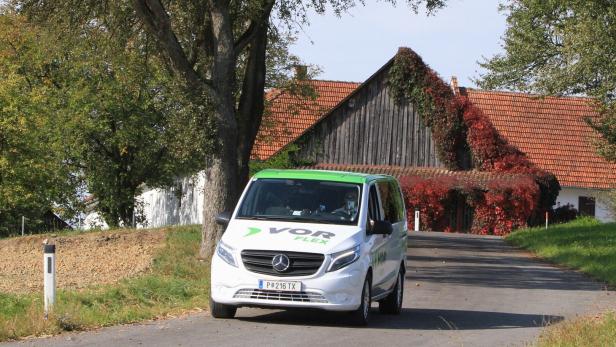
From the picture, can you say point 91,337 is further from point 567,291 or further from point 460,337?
point 567,291

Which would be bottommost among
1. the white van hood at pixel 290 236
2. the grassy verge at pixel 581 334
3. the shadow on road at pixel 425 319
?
the shadow on road at pixel 425 319

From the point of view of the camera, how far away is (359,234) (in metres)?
14.7

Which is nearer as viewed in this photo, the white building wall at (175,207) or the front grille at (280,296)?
the front grille at (280,296)

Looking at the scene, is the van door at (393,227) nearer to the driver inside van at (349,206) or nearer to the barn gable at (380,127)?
the driver inside van at (349,206)

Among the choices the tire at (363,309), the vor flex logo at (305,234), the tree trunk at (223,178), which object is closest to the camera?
the vor flex logo at (305,234)

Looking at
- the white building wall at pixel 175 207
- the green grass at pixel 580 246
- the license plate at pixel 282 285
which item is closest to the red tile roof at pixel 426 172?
the white building wall at pixel 175 207

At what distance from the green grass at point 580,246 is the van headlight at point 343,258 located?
36.3ft

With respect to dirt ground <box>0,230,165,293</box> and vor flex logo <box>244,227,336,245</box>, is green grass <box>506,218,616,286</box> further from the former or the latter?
vor flex logo <box>244,227,336,245</box>

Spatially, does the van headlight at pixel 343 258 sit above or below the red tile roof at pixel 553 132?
below

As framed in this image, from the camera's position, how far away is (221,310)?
1493 centimetres

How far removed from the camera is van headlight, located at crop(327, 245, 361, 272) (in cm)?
1418

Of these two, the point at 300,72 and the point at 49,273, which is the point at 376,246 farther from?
the point at 300,72

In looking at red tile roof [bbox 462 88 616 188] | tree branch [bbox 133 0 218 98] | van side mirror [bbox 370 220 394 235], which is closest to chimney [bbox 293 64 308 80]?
tree branch [bbox 133 0 218 98]

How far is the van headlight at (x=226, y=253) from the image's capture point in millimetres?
14406
